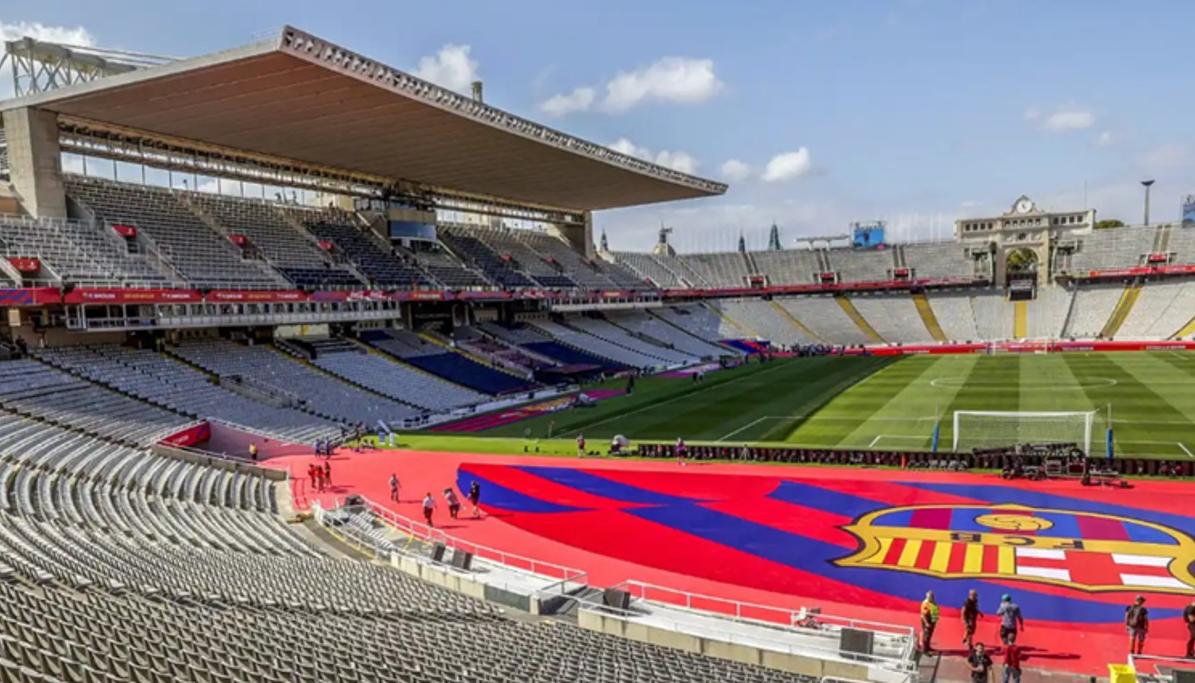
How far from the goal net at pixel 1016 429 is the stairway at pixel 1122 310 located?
168ft

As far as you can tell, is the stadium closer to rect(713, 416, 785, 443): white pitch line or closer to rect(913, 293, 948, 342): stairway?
rect(713, 416, 785, 443): white pitch line

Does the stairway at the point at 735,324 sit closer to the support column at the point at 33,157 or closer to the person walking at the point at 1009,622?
the support column at the point at 33,157

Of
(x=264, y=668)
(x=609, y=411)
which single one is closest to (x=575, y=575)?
(x=264, y=668)

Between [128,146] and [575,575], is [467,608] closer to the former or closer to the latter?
[575,575]

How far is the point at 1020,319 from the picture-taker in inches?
3435

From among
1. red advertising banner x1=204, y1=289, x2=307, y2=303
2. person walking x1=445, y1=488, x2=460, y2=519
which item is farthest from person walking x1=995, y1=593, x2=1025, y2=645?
red advertising banner x1=204, y1=289, x2=307, y2=303

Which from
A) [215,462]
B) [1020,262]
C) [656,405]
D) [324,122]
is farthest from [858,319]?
[215,462]

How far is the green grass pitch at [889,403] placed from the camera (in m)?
35.0

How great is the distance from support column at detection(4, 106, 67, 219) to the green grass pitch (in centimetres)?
2527

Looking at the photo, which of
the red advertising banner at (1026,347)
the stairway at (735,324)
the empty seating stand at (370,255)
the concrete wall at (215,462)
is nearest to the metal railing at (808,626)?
the concrete wall at (215,462)

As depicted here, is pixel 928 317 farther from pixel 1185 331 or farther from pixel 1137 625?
pixel 1137 625

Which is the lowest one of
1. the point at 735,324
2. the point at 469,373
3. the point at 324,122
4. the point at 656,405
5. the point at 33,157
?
the point at 656,405

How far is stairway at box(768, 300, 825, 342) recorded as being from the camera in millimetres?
90250

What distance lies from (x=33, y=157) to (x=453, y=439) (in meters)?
24.9
